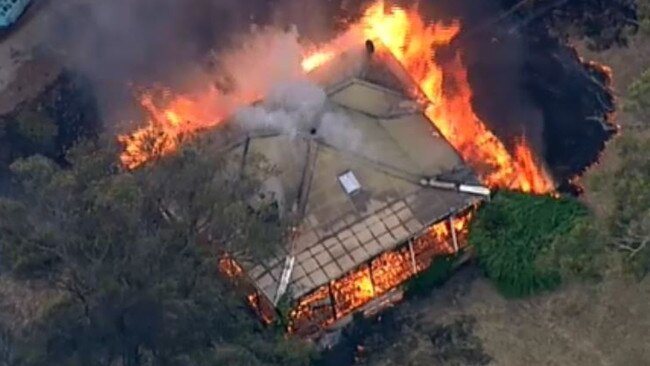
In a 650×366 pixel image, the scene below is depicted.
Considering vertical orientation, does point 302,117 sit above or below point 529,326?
above

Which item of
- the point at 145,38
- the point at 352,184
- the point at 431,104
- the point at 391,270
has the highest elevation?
the point at 145,38

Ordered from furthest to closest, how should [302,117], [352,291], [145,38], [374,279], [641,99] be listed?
[145,38] → [302,117] → [374,279] → [352,291] → [641,99]

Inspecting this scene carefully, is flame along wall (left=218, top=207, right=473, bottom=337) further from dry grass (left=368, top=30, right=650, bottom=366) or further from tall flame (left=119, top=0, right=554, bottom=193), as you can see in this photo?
tall flame (left=119, top=0, right=554, bottom=193)

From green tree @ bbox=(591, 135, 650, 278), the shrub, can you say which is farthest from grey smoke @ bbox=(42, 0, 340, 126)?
green tree @ bbox=(591, 135, 650, 278)

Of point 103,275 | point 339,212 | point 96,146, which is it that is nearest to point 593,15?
point 339,212

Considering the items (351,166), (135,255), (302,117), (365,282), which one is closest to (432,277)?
(365,282)

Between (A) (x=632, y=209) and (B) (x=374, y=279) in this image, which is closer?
(A) (x=632, y=209)

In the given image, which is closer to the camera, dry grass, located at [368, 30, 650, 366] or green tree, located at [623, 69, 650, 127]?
green tree, located at [623, 69, 650, 127]

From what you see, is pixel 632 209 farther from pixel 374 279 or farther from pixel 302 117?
pixel 302 117
